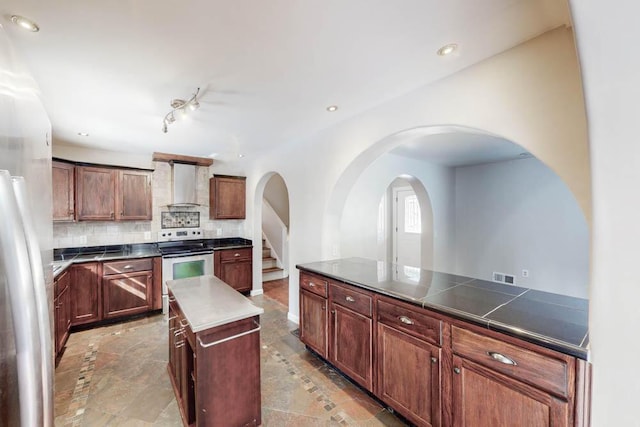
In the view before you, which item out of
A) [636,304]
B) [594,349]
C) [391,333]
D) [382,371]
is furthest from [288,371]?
[636,304]

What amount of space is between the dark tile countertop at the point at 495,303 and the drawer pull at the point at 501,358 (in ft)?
0.45

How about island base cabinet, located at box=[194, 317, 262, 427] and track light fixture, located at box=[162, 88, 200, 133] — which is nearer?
island base cabinet, located at box=[194, 317, 262, 427]

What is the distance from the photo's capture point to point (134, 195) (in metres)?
4.06

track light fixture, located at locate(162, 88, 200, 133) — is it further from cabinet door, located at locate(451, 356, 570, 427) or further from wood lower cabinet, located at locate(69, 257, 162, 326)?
cabinet door, located at locate(451, 356, 570, 427)

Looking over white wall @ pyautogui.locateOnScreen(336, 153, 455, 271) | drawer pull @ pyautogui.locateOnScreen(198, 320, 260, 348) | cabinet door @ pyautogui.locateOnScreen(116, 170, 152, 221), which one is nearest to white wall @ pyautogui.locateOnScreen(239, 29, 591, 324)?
white wall @ pyautogui.locateOnScreen(336, 153, 455, 271)

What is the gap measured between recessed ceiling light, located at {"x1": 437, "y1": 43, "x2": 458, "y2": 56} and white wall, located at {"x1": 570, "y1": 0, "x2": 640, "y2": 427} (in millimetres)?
1085

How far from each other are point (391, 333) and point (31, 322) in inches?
73.8

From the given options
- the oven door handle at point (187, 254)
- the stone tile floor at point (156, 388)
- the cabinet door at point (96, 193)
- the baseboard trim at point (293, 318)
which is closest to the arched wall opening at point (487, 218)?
the baseboard trim at point (293, 318)

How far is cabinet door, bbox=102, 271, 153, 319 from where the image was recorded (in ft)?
11.6

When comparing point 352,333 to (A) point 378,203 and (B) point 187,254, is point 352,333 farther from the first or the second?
(B) point 187,254

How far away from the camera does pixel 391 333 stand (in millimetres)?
1921

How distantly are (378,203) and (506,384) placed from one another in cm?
314

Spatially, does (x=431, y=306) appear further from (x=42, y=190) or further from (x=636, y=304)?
(x=42, y=190)

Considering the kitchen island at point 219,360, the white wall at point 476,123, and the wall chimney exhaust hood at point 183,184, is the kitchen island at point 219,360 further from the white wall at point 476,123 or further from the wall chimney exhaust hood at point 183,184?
the wall chimney exhaust hood at point 183,184
